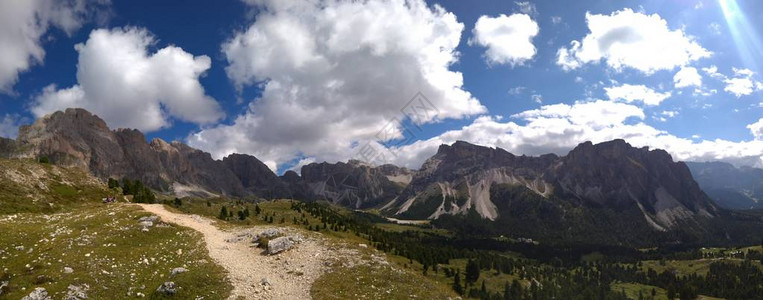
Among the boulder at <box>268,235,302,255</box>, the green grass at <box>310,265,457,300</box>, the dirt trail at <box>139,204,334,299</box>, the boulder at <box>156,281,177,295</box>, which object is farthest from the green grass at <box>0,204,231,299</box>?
the green grass at <box>310,265,457,300</box>

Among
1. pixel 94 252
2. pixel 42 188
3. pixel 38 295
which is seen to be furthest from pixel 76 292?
pixel 42 188

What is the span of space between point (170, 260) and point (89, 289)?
10.0 metres

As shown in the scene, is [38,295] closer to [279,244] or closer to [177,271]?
[177,271]

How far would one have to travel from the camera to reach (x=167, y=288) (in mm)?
40062

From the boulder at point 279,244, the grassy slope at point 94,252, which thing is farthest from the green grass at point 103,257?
the boulder at point 279,244

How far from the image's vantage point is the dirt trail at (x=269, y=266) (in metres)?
43.0

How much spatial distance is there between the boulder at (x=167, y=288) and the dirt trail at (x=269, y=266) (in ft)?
17.7

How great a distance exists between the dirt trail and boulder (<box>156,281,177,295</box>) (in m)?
5.40

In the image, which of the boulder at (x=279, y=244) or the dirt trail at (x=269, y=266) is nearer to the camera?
the dirt trail at (x=269, y=266)

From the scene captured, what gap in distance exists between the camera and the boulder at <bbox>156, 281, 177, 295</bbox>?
39781 millimetres

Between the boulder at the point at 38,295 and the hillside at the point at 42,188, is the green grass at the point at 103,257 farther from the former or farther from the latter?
the hillside at the point at 42,188

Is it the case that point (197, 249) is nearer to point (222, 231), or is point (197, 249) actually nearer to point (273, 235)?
point (273, 235)

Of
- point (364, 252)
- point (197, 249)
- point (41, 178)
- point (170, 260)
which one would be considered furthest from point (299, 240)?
point (41, 178)

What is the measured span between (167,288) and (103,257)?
42.4ft
